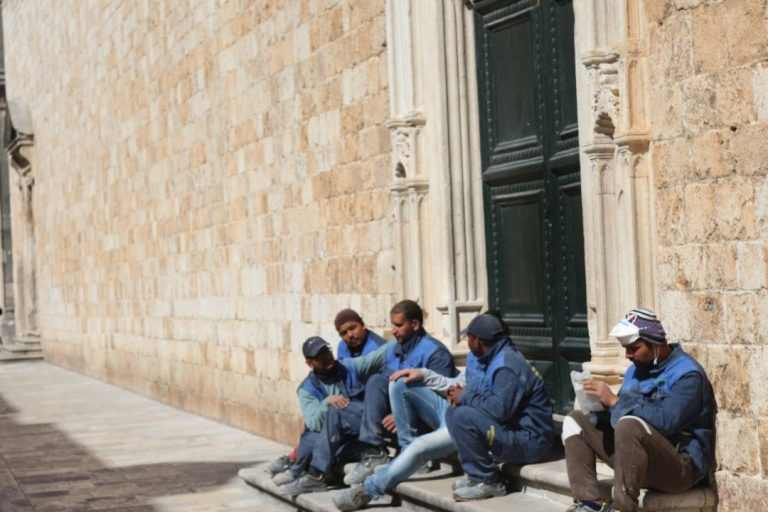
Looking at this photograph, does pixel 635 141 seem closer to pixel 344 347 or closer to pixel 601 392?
pixel 601 392

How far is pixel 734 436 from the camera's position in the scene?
5652 millimetres

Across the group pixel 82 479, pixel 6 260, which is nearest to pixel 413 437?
pixel 82 479

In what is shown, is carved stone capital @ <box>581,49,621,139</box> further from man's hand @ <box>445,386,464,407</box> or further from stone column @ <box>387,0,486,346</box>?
stone column @ <box>387,0,486,346</box>

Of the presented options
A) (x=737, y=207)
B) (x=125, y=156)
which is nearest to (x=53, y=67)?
(x=125, y=156)

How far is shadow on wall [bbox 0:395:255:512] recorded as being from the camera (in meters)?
8.86

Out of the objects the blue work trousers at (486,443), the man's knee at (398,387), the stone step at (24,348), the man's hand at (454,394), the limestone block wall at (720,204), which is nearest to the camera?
the limestone block wall at (720,204)

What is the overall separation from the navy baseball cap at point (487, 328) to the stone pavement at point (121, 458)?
6.77 feet

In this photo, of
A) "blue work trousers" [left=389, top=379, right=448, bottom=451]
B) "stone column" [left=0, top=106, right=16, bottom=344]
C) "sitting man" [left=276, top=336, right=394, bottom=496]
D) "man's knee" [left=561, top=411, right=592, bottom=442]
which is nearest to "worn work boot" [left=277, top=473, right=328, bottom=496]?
"sitting man" [left=276, top=336, right=394, bottom=496]

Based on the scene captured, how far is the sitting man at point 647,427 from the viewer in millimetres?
5492

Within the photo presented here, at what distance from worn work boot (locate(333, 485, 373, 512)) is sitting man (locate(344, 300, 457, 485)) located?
1.00ft

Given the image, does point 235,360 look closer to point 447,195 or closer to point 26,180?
point 447,195

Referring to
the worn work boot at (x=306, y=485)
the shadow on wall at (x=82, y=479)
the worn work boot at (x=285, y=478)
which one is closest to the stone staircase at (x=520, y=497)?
the worn work boot at (x=306, y=485)

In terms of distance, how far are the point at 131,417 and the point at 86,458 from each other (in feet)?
9.86

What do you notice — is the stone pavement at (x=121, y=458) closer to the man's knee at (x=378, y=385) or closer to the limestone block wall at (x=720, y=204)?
the man's knee at (x=378, y=385)
